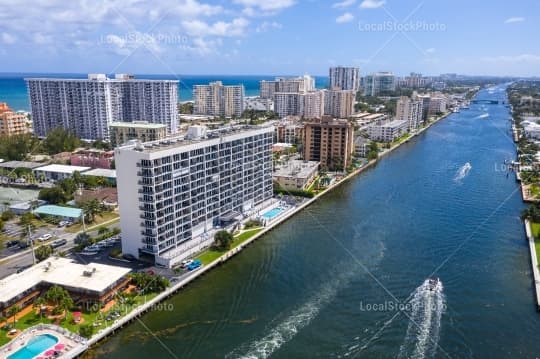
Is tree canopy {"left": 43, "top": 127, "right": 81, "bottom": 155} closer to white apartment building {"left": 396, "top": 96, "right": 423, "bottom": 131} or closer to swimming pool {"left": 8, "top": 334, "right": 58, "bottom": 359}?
swimming pool {"left": 8, "top": 334, "right": 58, "bottom": 359}

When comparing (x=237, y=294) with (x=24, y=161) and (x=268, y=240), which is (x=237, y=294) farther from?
(x=24, y=161)

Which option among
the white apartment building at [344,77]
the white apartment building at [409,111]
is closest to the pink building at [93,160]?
the white apartment building at [409,111]

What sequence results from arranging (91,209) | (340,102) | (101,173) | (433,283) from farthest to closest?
1. (340,102)
2. (101,173)
3. (91,209)
4. (433,283)

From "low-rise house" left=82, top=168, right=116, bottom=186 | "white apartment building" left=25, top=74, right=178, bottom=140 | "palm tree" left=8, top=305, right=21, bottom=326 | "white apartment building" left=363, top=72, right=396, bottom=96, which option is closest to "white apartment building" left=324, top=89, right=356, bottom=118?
"white apartment building" left=25, top=74, right=178, bottom=140

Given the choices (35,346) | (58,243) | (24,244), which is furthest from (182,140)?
(35,346)

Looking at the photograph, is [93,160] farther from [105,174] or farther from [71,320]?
[71,320]

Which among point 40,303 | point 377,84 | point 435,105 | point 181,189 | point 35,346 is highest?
point 377,84
